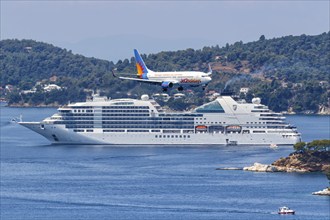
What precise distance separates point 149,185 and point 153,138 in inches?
1491

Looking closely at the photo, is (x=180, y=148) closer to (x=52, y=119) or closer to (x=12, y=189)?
(x=52, y=119)

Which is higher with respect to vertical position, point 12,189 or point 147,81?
point 147,81

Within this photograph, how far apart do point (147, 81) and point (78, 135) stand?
90.3 metres

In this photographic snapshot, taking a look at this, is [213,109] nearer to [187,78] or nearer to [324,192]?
[324,192]

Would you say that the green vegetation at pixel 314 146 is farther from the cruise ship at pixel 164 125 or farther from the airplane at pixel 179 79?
the airplane at pixel 179 79

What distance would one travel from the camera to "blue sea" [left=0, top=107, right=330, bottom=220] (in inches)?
3716

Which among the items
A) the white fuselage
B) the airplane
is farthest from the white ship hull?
the white fuselage

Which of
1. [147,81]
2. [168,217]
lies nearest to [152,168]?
[168,217]

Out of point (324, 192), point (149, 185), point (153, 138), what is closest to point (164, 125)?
point (153, 138)

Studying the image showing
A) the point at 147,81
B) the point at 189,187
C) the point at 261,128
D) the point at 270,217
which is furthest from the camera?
the point at 261,128

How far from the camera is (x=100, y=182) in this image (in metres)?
112

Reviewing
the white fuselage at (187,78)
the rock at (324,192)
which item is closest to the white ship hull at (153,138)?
the rock at (324,192)

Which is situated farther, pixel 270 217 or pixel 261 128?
pixel 261 128

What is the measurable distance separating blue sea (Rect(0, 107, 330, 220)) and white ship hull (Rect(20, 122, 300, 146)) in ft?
9.89
